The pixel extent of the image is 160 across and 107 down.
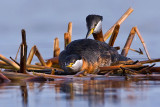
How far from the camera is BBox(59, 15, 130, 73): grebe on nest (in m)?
8.25

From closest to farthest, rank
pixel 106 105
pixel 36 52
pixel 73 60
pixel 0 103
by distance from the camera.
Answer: pixel 106 105
pixel 0 103
pixel 73 60
pixel 36 52

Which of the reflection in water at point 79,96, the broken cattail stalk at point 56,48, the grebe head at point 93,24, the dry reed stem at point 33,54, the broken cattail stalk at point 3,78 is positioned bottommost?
the reflection in water at point 79,96

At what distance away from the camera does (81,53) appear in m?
9.01

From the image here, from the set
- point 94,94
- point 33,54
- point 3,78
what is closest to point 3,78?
point 3,78

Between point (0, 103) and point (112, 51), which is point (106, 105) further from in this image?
point (112, 51)

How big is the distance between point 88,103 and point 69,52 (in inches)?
251

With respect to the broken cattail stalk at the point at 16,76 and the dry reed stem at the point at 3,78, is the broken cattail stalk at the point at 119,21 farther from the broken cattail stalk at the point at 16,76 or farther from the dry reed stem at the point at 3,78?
the dry reed stem at the point at 3,78

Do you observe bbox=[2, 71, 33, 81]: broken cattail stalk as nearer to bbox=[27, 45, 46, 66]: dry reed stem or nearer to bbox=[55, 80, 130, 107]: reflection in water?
bbox=[55, 80, 130, 107]: reflection in water

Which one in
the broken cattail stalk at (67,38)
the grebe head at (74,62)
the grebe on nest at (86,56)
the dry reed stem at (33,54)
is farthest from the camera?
the broken cattail stalk at (67,38)

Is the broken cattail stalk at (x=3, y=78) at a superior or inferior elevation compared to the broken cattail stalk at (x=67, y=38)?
inferior

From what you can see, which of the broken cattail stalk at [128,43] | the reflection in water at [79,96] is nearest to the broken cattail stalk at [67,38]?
the broken cattail stalk at [128,43]

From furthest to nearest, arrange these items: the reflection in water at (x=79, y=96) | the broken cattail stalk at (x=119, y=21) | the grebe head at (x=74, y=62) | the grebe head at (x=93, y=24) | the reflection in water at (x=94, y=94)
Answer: the broken cattail stalk at (x=119, y=21), the grebe head at (x=93, y=24), the grebe head at (x=74, y=62), the reflection in water at (x=94, y=94), the reflection in water at (x=79, y=96)

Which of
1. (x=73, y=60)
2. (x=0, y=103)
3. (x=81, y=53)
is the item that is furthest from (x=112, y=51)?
(x=0, y=103)

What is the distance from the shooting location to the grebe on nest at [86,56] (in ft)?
27.1
